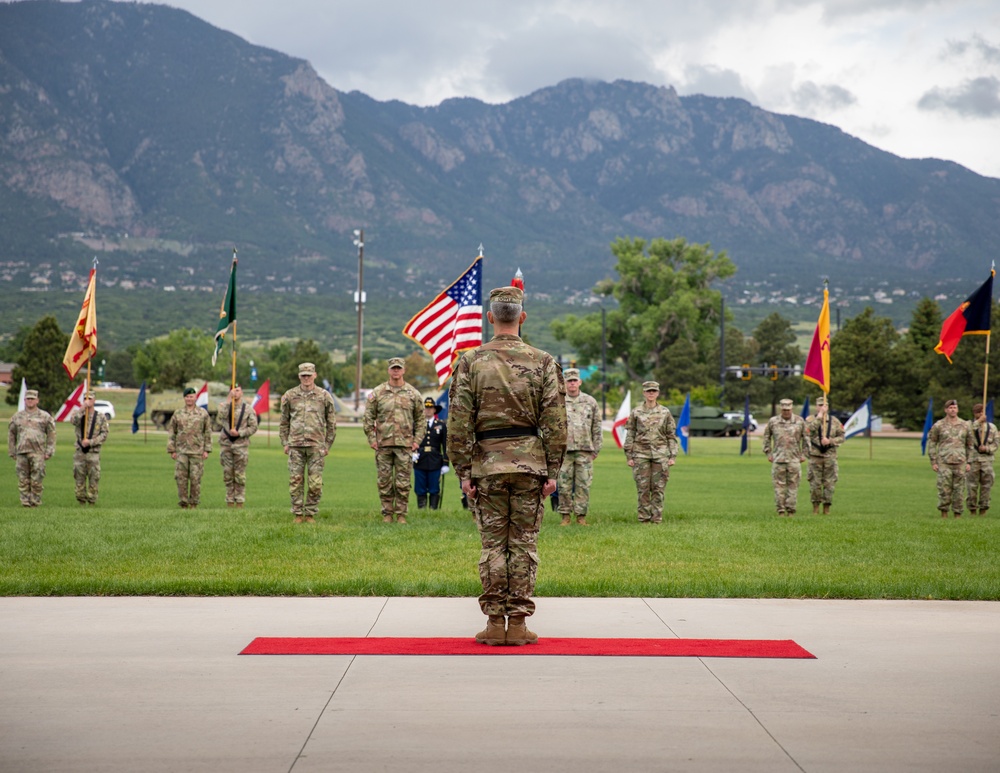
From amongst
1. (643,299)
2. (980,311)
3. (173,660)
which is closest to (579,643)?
(173,660)

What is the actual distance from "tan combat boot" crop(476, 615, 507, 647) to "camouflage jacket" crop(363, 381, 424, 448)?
25.8 ft

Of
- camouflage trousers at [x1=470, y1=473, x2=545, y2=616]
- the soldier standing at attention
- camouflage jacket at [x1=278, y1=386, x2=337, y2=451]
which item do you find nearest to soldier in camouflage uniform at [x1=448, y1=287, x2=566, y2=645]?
camouflage trousers at [x1=470, y1=473, x2=545, y2=616]

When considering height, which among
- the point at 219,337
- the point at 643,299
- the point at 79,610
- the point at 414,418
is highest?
the point at 643,299

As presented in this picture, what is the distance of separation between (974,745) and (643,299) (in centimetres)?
11844

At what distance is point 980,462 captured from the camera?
20.2m

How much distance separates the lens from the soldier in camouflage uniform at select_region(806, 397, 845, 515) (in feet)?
64.9

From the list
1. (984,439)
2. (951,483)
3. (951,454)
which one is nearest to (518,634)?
(951,454)

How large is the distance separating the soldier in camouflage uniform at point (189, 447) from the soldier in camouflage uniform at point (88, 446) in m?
1.28

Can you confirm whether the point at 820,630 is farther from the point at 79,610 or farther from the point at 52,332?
the point at 52,332

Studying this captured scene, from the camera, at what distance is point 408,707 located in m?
5.86

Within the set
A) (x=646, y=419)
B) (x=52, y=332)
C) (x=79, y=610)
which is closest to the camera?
(x=79, y=610)

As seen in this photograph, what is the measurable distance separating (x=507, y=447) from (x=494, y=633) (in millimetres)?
1210

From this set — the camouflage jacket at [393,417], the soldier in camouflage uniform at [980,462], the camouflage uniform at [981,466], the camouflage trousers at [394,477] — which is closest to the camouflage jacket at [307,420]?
the camouflage jacket at [393,417]

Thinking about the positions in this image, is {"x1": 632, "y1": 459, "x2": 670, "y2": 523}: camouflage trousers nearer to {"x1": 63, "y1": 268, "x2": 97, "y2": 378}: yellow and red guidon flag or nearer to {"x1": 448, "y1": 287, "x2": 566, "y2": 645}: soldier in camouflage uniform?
{"x1": 448, "y1": 287, "x2": 566, "y2": 645}: soldier in camouflage uniform
